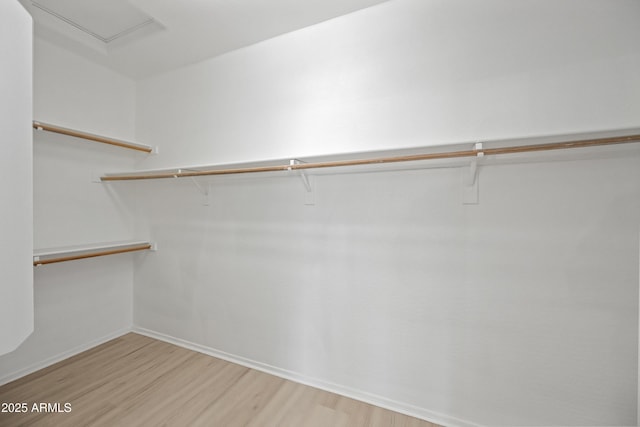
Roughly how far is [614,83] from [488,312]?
1.22 m

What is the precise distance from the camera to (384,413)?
1.62 meters

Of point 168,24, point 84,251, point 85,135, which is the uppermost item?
point 168,24

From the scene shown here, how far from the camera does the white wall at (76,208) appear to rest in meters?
2.02

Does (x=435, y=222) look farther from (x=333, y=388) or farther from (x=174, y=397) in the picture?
(x=174, y=397)

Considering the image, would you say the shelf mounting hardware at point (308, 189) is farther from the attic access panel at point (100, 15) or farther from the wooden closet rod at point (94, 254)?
the wooden closet rod at point (94, 254)

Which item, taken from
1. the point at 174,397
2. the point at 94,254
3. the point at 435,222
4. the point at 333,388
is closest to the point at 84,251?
the point at 94,254

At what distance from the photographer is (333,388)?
1.80 m

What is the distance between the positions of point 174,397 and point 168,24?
2460mm

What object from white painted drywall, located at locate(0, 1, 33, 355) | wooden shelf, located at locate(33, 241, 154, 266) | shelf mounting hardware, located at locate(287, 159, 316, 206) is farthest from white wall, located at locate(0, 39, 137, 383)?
shelf mounting hardware, located at locate(287, 159, 316, 206)

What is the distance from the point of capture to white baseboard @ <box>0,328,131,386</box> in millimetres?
1880

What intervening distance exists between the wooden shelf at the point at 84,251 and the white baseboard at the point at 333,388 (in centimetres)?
84

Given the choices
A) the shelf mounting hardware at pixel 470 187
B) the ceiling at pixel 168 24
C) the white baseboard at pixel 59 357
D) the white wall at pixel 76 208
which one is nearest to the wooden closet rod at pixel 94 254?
the white wall at pixel 76 208

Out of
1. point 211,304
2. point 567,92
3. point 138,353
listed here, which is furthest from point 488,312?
point 138,353

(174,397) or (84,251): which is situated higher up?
(84,251)
